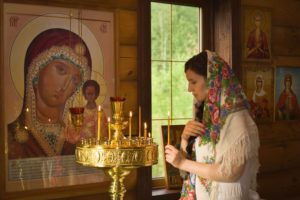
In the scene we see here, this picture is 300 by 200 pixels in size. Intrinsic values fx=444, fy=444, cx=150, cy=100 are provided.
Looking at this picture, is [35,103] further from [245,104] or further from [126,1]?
[245,104]

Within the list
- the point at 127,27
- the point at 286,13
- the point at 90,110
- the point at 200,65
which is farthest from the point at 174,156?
the point at 286,13

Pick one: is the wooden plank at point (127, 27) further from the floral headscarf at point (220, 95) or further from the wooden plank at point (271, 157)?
the wooden plank at point (271, 157)

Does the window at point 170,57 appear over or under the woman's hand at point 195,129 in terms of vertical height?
over

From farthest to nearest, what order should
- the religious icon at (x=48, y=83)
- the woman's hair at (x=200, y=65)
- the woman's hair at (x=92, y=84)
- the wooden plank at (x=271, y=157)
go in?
the wooden plank at (x=271, y=157), the woman's hair at (x=92, y=84), the religious icon at (x=48, y=83), the woman's hair at (x=200, y=65)

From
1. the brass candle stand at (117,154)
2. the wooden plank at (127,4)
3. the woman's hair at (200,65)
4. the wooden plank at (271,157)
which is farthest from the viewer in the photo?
the wooden plank at (271,157)

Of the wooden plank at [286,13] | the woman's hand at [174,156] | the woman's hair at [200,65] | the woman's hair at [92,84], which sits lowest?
the woman's hand at [174,156]

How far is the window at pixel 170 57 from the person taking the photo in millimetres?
2736

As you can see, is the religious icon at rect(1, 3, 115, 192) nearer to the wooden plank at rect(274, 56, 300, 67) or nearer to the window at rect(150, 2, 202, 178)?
the window at rect(150, 2, 202, 178)

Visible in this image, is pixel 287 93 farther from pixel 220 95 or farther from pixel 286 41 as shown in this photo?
pixel 220 95

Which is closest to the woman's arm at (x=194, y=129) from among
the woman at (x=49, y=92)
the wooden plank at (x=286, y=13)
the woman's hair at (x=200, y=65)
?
the woman's hair at (x=200, y=65)

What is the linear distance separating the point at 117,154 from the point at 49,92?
636mm

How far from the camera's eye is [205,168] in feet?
5.86

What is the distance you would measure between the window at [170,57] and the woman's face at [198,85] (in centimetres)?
85

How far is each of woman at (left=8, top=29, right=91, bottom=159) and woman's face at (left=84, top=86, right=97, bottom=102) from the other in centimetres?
5
